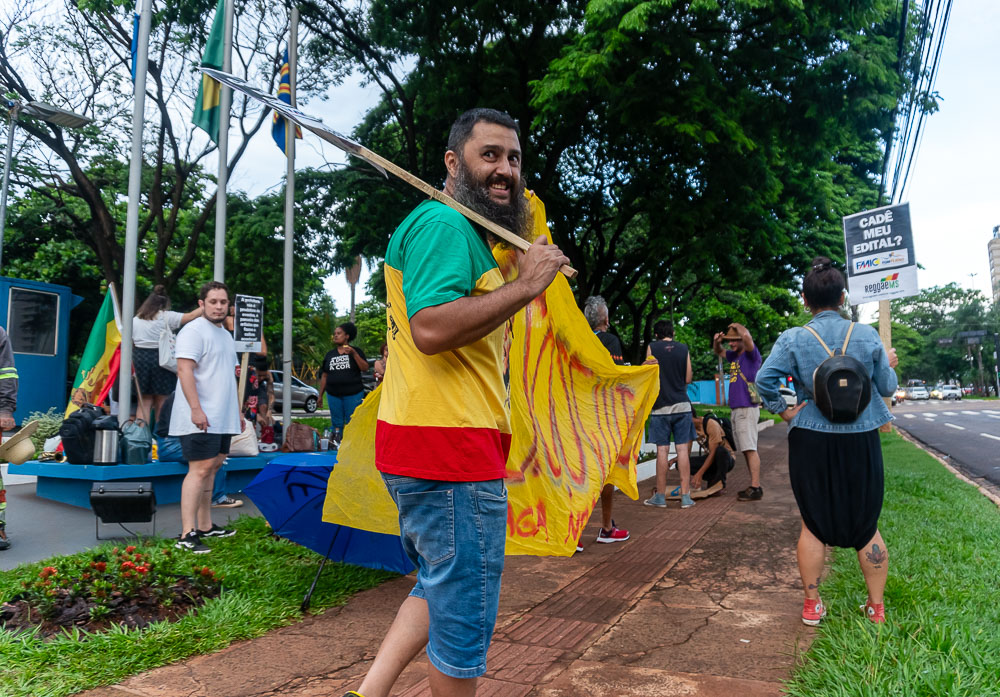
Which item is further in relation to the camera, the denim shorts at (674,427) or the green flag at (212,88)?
the green flag at (212,88)

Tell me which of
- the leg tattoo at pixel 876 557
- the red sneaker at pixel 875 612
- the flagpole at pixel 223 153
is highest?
the flagpole at pixel 223 153

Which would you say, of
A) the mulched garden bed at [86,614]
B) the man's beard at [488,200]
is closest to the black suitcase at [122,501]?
the mulched garden bed at [86,614]

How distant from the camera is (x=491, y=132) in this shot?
2195mm

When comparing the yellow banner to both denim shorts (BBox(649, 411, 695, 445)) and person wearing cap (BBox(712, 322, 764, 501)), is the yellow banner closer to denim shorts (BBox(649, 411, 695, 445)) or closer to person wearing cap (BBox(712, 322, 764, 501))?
denim shorts (BBox(649, 411, 695, 445))

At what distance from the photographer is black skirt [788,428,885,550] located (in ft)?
11.6

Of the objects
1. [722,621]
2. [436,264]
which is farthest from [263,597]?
[436,264]

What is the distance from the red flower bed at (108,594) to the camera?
362 centimetres

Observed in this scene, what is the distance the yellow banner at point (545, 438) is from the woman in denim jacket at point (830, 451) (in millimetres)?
882

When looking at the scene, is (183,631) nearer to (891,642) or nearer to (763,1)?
(891,642)

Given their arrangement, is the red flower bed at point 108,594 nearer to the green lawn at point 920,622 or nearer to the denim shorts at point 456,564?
the denim shorts at point 456,564

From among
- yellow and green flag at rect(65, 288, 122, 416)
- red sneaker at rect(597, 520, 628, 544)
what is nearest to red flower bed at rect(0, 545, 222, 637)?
red sneaker at rect(597, 520, 628, 544)

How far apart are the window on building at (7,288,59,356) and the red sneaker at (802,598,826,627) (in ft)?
49.1

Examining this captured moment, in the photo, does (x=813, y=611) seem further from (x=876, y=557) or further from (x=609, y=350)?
(x=609, y=350)

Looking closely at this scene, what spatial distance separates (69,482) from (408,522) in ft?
20.7
